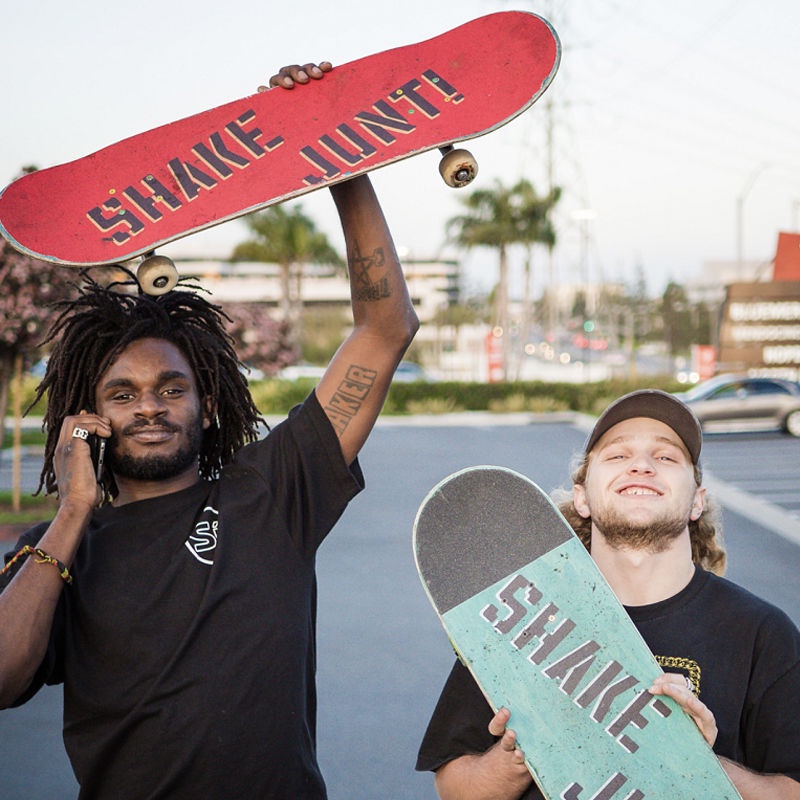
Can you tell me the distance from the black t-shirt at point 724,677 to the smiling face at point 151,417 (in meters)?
0.71

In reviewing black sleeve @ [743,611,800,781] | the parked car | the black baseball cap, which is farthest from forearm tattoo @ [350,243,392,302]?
the parked car

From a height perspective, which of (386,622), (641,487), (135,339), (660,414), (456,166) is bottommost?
(386,622)

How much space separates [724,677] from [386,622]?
4255mm

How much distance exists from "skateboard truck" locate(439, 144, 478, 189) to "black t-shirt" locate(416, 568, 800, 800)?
924 millimetres

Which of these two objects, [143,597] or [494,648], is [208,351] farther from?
[494,648]

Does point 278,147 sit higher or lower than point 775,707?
higher

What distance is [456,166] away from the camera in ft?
5.93

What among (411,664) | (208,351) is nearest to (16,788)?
(411,664)

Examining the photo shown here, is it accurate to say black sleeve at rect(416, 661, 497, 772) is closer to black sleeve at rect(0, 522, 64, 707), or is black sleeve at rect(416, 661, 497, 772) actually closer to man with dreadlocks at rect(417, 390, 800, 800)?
man with dreadlocks at rect(417, 390, 800, 800)

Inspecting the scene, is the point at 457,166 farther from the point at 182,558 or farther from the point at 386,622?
the point at 386,622

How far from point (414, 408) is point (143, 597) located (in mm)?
21348

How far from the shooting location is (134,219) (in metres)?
1.79

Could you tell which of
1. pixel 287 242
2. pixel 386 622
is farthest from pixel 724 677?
pixel 287 242

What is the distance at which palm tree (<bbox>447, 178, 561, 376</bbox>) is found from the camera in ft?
96.8
